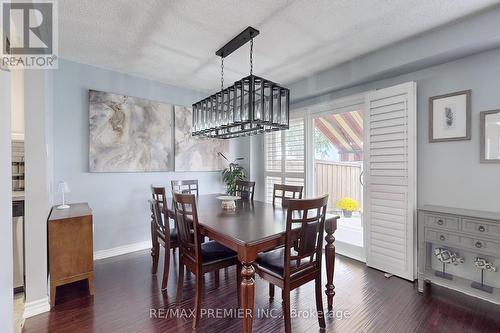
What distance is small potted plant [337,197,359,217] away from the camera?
352 cm

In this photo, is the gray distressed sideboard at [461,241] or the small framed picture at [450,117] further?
the small framed picture at [450,117]

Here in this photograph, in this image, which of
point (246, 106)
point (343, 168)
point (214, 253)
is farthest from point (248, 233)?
point (343, 168)

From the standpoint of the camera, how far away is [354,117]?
134 inches

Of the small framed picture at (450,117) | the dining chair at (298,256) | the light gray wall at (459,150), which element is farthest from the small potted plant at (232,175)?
the small framed picture at (450,117)

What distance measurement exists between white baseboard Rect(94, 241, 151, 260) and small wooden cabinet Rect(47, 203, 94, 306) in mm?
1029

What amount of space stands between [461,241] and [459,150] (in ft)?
2.96

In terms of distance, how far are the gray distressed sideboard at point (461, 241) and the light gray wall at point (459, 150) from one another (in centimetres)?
15

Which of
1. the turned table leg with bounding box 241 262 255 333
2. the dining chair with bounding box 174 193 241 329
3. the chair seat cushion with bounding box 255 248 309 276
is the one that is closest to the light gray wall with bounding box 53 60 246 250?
the dining chair with bounding box 174 193 241 329

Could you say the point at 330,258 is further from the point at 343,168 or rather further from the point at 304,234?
the point at 343,168

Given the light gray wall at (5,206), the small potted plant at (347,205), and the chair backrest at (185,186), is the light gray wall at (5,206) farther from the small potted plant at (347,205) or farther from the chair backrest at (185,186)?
the small potted plant at (347,205)

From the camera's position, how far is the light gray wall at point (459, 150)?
88.0 inches

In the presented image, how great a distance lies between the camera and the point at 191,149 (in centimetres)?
417

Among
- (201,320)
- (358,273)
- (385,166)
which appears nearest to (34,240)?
(201,320)

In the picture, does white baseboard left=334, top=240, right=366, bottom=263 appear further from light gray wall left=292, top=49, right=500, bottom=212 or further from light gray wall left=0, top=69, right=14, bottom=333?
light gray wall left=0, top=69, right=14, bottom=333
